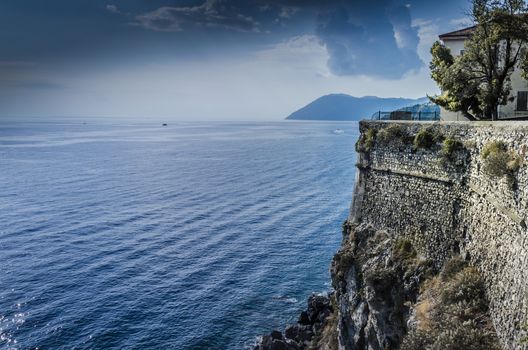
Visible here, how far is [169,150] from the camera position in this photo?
18412 centimetres

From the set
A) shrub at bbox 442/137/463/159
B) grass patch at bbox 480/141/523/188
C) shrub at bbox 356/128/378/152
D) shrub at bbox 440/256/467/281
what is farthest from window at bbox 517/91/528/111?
grass patch at bbox 480/141/523/188

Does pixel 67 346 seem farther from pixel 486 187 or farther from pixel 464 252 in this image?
pixel 486 187

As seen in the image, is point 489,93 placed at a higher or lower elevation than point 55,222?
higher

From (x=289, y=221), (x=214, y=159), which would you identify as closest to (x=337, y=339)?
(x=289, y=221)

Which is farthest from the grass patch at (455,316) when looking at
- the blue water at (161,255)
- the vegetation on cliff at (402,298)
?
the blue water at (161,255)

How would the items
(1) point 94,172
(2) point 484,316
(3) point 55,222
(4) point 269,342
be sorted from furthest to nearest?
1. (1) point 94,172
2. (3) point 55,222
3. (4) point 269,342
4. (2) point 484,316

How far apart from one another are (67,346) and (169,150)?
14688 cm

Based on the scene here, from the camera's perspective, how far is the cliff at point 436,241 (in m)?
18.1

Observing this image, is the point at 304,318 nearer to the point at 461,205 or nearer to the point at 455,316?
the point at 461,205

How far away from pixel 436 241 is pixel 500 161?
8.70 meters

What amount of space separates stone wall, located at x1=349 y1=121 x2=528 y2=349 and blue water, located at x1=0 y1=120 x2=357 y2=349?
21.5m

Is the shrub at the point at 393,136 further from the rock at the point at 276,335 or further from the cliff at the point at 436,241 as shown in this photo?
the rock at the point at 276,335

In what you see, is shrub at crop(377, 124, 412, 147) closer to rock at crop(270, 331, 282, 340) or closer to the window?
the window

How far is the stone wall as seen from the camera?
56.6ft
